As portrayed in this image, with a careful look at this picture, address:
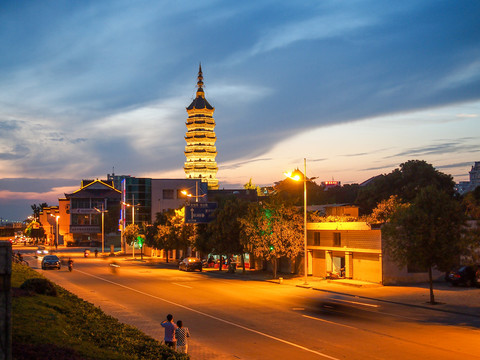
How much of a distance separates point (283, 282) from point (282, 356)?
83.8 ft

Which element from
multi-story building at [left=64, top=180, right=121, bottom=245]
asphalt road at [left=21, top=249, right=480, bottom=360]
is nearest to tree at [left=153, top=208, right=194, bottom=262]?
asphalt road at [left=21, top=249, right=480, bottom=360]

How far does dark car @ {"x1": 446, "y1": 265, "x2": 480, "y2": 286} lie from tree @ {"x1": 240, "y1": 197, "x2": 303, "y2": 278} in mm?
12911

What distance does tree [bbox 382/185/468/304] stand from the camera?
27.0 m

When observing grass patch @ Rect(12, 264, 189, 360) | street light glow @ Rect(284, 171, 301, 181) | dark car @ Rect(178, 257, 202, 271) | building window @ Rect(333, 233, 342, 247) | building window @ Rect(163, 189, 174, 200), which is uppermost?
building window @ Rect(163, 189, 174, 200)

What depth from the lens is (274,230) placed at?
43625mm

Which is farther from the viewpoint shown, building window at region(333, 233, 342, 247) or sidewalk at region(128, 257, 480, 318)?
building window at region(333, 233, 342, 247)

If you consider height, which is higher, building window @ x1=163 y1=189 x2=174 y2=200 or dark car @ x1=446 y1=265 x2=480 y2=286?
building window @ x1=163 y1=189 x2=174 y2=200

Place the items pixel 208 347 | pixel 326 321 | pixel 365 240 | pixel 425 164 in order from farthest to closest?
pixel 425 164, pixel 365 240, pixel 326 321, pixel 208 347

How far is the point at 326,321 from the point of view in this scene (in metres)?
22.6

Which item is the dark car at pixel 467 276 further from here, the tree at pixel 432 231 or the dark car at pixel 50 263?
the dark car at pixel 50 263

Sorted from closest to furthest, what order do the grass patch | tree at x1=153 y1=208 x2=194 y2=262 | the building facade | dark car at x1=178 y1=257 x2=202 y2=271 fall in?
the grass patch < the building facade < dark car at x1=178 y1=257 x2=202 y2=271 < tree at x1=153 y1=208 x2=194 y2=262

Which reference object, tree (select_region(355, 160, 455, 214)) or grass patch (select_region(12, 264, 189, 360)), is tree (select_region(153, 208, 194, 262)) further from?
grass patch (select_region(12, 264, 189, 360))

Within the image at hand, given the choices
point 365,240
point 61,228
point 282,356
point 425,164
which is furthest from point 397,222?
point 61,228

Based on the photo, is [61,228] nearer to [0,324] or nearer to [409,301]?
[409,301]
